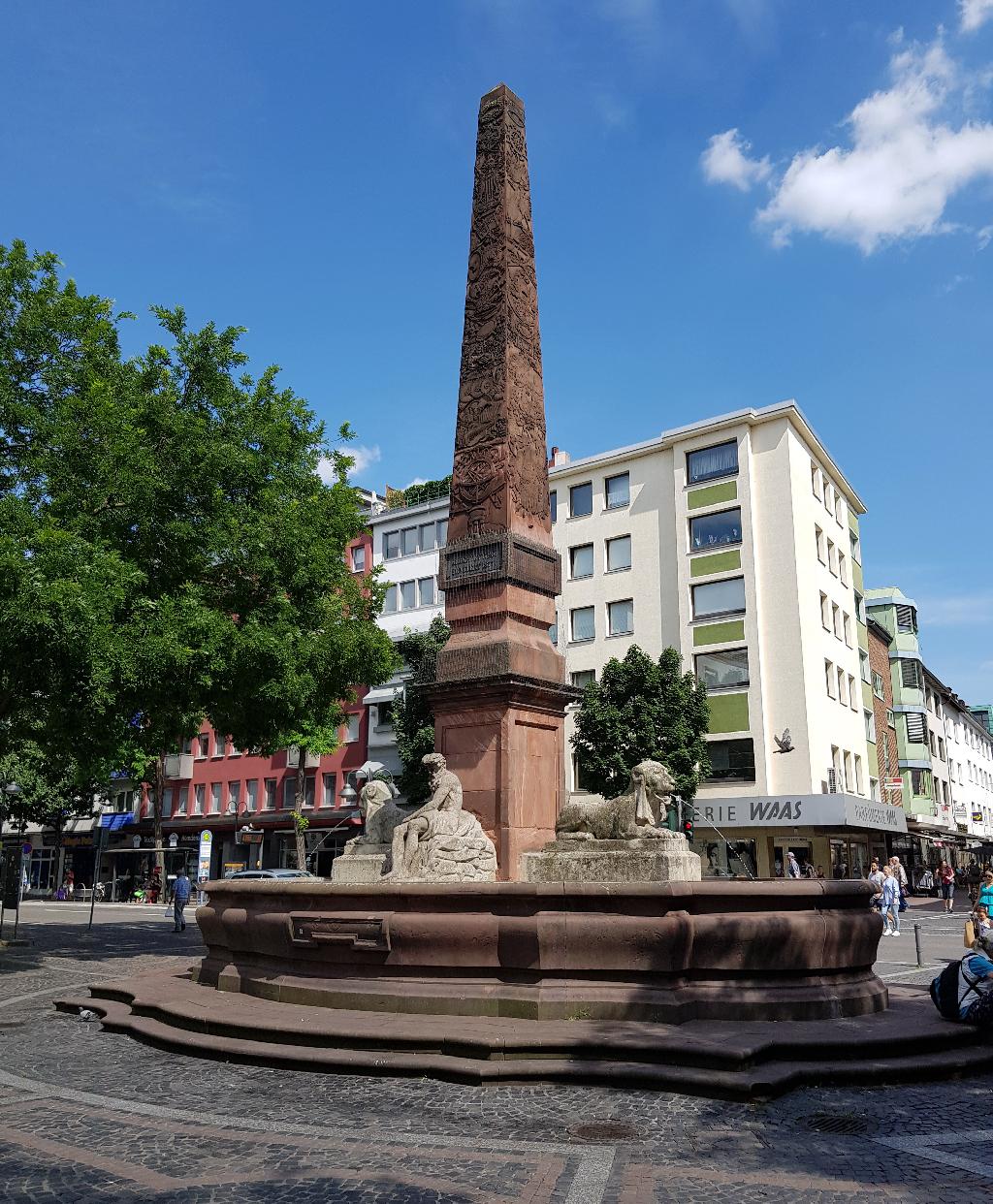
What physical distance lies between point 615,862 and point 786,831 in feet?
100

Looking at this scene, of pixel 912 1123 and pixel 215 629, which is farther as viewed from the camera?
pixel 215 629

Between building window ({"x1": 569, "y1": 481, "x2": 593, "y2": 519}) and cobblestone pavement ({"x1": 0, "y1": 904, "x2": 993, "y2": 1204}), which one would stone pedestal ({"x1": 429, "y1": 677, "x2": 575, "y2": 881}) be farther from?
building window ({"x1": 569, "y1": 481, "x2": 593, "y2": 519})

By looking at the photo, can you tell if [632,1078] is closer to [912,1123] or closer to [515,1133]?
[515,1133]

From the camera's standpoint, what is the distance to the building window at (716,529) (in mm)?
40688

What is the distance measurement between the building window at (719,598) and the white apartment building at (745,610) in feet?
0.18

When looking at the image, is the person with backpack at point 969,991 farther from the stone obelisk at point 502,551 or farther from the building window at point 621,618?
the building window at point 621,618

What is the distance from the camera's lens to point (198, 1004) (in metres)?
10.1

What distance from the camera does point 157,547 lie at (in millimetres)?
18641

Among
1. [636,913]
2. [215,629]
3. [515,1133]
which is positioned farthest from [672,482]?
[515,1133]

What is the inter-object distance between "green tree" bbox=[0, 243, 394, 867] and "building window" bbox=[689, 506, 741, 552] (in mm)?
21444

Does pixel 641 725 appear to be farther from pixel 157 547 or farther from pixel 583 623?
pixel 157 547

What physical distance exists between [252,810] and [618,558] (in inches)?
901

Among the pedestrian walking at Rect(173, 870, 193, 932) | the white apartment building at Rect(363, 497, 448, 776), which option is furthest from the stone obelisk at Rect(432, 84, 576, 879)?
the white apartment building at Rect(363, 497, 448, 776)

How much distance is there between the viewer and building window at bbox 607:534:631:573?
4369 cm
